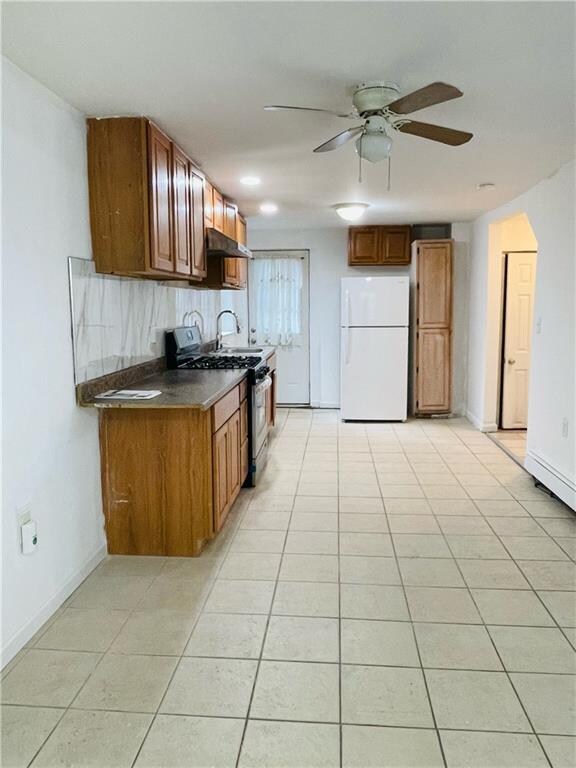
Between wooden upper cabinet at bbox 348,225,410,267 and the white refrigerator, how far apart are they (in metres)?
0.43

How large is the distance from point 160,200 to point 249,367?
4.80ft

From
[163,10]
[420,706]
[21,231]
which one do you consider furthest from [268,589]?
[163,10]

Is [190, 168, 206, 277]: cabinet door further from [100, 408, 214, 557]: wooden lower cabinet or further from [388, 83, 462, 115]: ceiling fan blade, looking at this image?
[388, 83, 462, 115]: ceiling fan blade

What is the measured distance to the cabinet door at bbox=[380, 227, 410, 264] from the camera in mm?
6316

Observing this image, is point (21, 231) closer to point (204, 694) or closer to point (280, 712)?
point (204, 694)

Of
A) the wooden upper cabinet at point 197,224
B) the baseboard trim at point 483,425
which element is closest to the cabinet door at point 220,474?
the wooden upper cabinet at point 197,224

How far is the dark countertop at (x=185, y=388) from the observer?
2623mm

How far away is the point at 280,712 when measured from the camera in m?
1.78

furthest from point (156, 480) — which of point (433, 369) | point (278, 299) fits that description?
point (278, 299)

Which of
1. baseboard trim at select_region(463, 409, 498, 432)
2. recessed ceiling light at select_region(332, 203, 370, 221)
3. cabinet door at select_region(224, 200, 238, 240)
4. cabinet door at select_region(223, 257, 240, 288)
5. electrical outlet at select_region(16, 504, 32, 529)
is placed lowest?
baseboard trim at select_region(463, 409, 498, 432)

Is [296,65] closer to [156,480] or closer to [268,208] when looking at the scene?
[156,480]

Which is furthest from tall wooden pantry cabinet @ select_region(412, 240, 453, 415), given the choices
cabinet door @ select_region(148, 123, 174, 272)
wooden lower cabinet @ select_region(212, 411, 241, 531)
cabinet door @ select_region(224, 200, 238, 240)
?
cabinet door @ select_region(148, 123, 174, 272)

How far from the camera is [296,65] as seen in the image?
204 cm

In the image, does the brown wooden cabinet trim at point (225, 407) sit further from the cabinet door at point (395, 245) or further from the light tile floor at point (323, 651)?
the cabinet door at point (395, 245)
